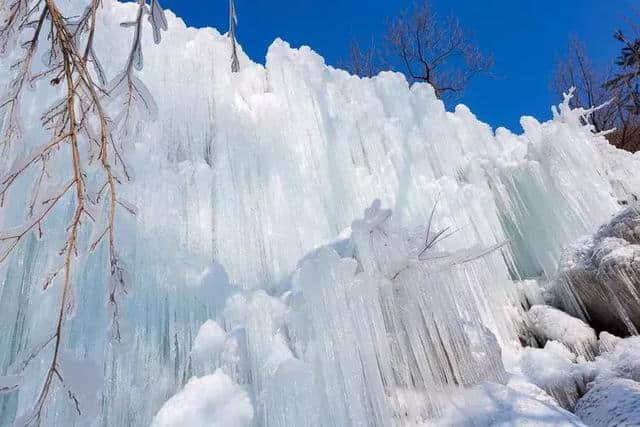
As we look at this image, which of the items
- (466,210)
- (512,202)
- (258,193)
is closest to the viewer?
(258,193)

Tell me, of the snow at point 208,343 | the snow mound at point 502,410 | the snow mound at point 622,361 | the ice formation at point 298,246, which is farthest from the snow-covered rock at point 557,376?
the snow at point 208,343

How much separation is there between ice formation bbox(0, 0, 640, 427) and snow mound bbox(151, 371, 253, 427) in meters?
0.01

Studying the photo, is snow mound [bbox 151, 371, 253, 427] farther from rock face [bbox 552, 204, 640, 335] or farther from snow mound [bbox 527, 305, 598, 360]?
rock face [bbox 552, 204, 640, 335]

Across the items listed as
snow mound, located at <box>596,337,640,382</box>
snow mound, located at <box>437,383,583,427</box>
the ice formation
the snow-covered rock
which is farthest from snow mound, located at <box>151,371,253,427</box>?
snow mound, located at <box>596,337,640,382</box>

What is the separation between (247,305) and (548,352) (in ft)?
9.20

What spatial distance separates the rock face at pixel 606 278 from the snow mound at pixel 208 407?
3.74 metres

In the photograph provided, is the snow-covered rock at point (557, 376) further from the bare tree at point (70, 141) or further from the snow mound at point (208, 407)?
the bare tree at point (70, 141)

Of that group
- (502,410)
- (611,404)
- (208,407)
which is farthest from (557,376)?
(208,407)

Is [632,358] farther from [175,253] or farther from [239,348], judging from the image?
[175,253]

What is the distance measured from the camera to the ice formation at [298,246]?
250 centimetres

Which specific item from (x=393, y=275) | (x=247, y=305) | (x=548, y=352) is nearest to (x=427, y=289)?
(x=393, y=275)

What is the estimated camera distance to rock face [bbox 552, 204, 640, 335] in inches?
156

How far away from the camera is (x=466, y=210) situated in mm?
5523

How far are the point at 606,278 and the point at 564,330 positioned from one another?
673 millimetres
